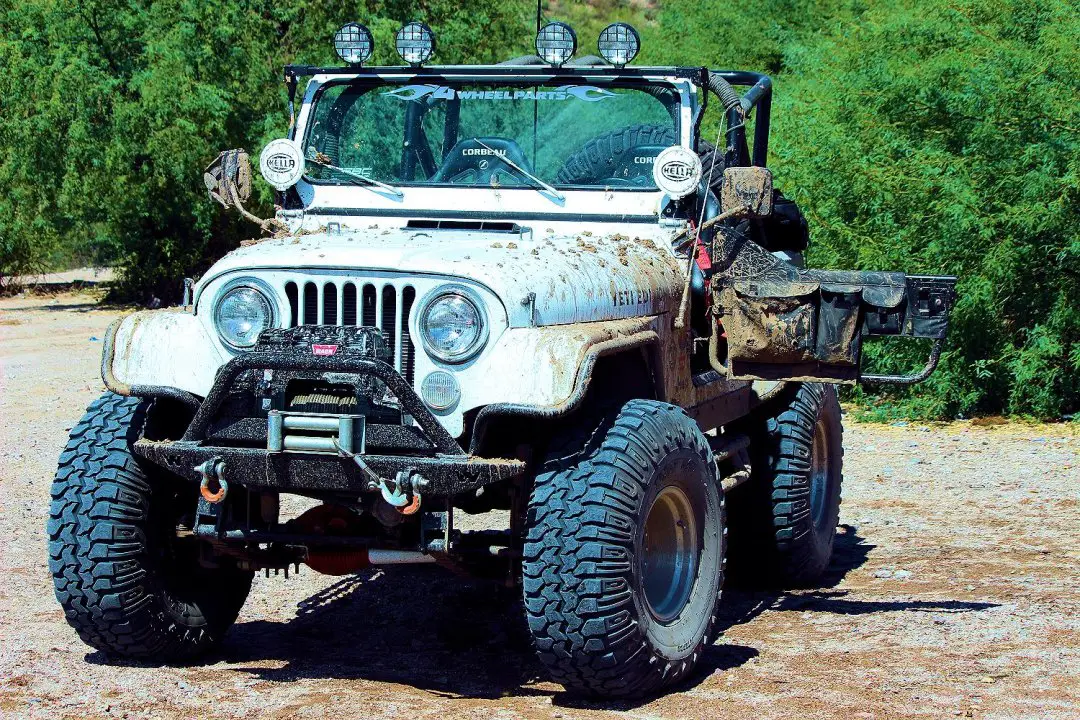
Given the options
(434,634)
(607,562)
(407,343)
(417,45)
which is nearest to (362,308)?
(407,343)

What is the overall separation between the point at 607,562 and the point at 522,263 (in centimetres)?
105

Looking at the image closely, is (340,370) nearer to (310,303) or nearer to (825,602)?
(310,303)

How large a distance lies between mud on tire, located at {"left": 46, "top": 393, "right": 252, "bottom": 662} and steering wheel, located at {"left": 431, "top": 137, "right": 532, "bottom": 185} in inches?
70.8

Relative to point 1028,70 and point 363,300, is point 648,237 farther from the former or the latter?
point 1028,70

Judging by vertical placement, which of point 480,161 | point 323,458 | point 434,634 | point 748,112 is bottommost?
point 434,634

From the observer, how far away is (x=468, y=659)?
5.67 metres

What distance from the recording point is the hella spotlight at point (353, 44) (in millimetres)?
6656

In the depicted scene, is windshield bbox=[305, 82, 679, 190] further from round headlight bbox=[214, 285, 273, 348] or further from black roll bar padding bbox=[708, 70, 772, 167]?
round headlight bbox=[214, 285, 273, 348]

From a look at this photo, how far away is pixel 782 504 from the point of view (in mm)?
7000

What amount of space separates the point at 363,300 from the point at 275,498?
31.6 inches

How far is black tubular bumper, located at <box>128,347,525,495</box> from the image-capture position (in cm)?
450

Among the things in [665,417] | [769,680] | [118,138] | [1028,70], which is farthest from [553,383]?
[118,138]

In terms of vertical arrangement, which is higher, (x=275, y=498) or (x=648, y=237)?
(x=648, y=237)

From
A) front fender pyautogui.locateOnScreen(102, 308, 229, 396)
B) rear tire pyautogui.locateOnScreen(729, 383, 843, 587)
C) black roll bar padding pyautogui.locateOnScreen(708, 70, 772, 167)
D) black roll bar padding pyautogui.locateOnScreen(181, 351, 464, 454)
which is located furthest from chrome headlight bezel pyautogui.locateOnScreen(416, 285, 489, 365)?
rear tire pyautogui.locateOnScreen(729, 383, 843, 587)
